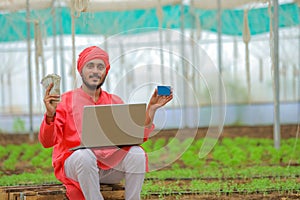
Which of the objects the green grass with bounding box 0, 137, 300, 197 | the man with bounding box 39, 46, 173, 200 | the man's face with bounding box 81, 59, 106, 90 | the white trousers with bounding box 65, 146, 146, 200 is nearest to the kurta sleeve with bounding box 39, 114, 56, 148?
the man with bounding box 39, 46, 173, 200

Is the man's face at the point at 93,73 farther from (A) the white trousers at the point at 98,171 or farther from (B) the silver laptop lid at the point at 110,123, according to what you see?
(A) the white trousers at the point at 98,171

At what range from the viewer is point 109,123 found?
3.88 meters

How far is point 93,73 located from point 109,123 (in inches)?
14.8

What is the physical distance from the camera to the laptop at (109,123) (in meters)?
3.85

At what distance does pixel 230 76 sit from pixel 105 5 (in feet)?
16.4

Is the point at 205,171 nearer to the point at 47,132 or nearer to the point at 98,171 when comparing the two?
the point at 98,171

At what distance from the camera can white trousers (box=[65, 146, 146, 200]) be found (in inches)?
151

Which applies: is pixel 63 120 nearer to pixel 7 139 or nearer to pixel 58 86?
pixel 58 86

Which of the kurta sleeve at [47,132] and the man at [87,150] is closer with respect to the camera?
the man at [87,150]

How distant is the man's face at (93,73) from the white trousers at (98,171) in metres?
0.47

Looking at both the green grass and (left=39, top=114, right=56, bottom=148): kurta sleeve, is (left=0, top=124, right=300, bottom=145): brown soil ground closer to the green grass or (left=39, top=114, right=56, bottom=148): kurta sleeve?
the green grass

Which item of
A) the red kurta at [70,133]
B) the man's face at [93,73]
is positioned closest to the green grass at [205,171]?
the red kurta at [70,133]

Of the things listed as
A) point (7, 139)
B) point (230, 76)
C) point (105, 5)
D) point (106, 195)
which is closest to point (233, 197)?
point (106, 195)

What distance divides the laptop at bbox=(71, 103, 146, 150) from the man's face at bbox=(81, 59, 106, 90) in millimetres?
282
